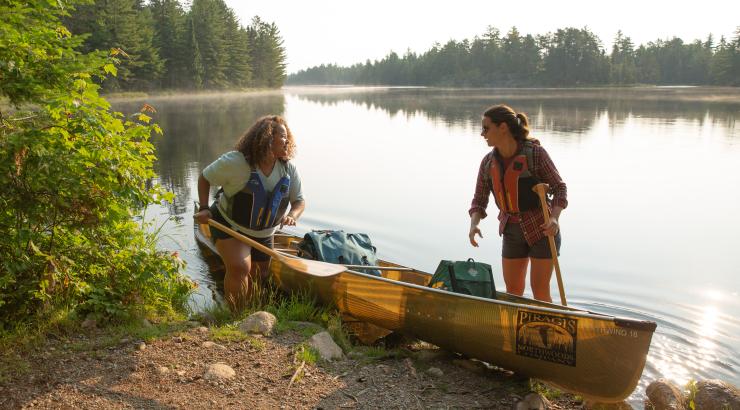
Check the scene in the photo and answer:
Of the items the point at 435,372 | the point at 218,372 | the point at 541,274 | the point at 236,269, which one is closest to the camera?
the point at 218,372

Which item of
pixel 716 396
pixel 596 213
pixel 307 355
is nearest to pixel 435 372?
pixel 307 355

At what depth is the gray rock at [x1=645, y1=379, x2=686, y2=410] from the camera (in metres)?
4.38

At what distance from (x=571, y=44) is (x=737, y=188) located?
114802mm

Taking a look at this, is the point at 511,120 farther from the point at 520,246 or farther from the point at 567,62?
the point at 567,62

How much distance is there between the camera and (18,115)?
4535 mm

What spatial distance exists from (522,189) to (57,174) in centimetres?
329

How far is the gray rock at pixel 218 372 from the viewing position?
13.3 ft

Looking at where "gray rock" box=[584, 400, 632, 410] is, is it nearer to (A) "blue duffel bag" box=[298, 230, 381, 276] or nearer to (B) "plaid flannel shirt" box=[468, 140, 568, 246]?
(B) "plaid flannel shirt" box=[468, 140, 568, 246]

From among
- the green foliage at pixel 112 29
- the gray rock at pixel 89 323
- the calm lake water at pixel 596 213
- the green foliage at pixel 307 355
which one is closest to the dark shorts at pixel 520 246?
the calm lake water at pixel 596 213

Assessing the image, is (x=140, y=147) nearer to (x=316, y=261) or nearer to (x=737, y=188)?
(x=316, y=261)

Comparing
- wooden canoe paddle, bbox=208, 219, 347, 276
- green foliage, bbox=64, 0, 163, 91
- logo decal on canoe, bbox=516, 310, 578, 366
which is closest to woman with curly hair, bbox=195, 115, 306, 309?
wooden canoe paddle, bbox=208, 219, 347, 276

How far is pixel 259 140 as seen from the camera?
517 centimetres

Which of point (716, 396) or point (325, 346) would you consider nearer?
point (716, 396)

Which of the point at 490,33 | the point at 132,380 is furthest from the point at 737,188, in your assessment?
the point at 490,33
